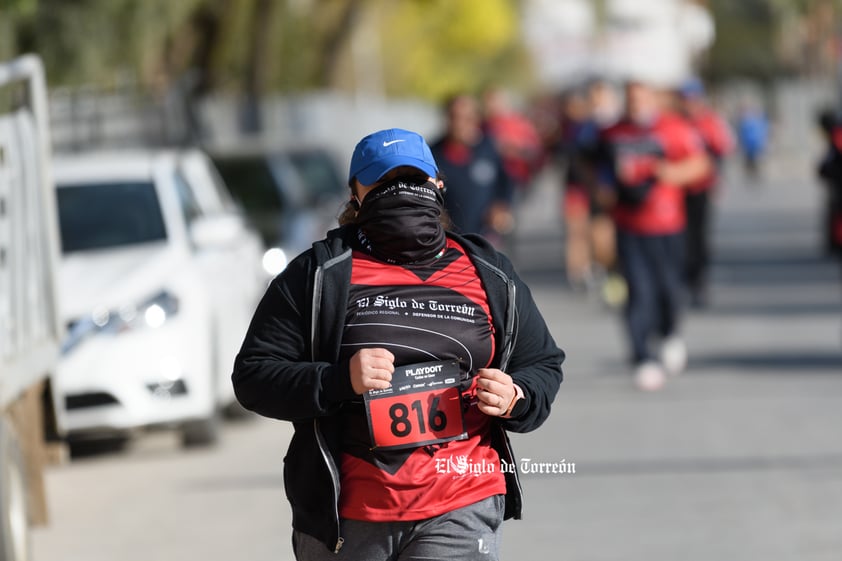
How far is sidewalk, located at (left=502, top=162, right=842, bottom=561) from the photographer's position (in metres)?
7.94

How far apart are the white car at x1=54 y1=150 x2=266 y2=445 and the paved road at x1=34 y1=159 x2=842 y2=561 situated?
1.36 feet

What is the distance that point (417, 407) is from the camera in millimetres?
4320

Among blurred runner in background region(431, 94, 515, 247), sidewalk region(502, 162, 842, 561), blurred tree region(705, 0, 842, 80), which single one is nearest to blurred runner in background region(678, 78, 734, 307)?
sidewalk region(502, 162, 842, 561)

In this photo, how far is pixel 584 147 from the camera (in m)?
13.3

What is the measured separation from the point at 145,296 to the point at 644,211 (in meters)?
3.91

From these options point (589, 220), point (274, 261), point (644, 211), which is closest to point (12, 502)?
point (644, 211)

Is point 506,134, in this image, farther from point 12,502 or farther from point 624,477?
Result: point 12,502

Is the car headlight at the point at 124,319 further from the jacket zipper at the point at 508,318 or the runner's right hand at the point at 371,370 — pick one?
the runner's right hand at the point at 371,370

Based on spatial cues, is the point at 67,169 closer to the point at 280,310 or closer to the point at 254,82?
the point at 280,310

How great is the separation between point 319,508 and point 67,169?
8.00 metres

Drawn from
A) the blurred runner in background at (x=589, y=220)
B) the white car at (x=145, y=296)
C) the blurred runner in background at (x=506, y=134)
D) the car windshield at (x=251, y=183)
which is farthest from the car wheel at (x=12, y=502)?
the blurred runner in background at (x=506, y=134)

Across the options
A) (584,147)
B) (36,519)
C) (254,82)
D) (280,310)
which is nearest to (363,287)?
(280,310)

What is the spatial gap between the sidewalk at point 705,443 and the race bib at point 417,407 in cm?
317

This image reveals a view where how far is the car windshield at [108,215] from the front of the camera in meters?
11.6
